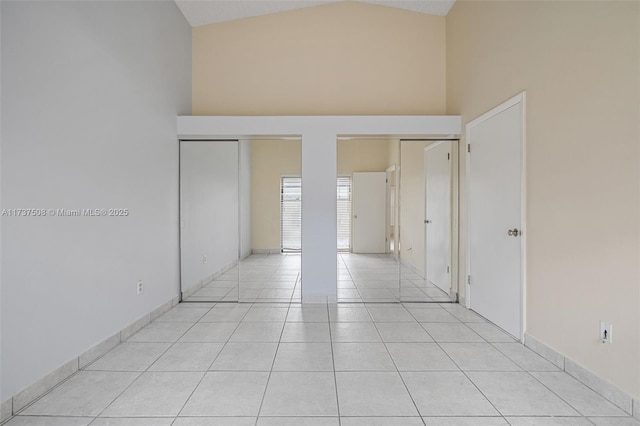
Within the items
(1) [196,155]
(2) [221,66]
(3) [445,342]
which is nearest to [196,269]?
(1) [196,155]

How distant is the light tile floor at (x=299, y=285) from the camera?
4199 mm

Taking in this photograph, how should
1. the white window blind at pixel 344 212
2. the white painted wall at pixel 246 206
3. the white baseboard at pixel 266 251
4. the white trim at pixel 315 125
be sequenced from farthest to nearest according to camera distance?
the white window blind at pixel 344 212, the white baseboard at pixel 266 251, the white painted wall at pixel 246 206, the white trim at pixel 315 125

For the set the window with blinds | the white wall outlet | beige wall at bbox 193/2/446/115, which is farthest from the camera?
the window with blinds

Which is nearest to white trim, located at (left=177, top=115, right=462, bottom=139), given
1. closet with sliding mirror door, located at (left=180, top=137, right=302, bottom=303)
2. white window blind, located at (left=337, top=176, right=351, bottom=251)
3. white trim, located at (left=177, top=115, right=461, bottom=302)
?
white trim, located at (left=177, top=115, right=461, bottom=302)

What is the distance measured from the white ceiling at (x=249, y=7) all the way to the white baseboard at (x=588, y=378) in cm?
385

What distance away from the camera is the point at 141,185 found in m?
3.11

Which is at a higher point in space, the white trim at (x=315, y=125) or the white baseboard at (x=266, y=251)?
the white trim at (x=315, y=125)

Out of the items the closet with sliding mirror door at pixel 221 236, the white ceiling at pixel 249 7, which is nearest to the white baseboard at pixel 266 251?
the closet with sliding mirror door at pixel 221 236

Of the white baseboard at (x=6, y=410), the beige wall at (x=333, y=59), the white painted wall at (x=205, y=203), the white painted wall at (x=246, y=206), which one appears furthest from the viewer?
the white painted wall at (x=246, y=206)

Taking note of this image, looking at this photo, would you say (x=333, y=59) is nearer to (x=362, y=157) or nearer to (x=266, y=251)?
(x=362, y=157)

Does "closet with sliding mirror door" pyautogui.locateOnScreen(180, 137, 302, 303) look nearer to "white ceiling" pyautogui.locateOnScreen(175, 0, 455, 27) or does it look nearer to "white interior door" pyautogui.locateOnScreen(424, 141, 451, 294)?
"white ceiling" pyautogui.locateOnScreen(175, 0, 455, 27)

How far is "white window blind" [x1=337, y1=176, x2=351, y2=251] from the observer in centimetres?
812

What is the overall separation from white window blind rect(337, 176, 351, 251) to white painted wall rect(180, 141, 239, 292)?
3511 millimetres

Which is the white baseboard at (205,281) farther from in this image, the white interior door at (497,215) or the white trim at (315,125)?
the white interior door at (497,215)
